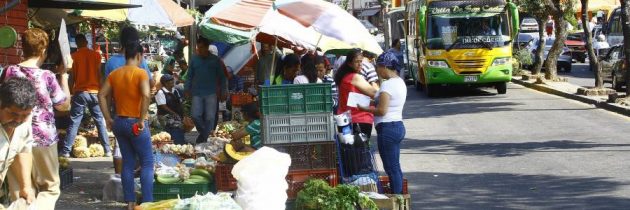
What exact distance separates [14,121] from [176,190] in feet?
13.5

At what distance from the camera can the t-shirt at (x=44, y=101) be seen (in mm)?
7642

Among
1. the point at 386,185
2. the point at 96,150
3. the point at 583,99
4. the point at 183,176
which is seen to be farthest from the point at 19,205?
the point at 583,99

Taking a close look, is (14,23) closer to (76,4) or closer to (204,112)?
(76,4)

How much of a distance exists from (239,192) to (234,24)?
398 centimetres

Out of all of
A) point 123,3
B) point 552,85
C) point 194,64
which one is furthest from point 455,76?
point 123,3

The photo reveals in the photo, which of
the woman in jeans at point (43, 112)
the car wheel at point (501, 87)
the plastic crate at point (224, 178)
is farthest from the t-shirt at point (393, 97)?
the car wheel at point (501, 87)

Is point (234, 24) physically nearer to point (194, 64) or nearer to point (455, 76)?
point (194, 64)

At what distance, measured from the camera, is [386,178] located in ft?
34.7

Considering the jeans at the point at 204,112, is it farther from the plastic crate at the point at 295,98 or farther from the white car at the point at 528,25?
the white car at the point at 528,25

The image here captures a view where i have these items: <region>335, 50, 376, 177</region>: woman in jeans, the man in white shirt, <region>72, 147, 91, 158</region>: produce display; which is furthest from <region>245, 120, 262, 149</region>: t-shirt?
<region>72, 147, 91, 158</region>: produce display

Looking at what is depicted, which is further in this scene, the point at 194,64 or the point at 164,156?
the point at 194,64

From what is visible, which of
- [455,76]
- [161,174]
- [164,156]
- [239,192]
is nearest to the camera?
[239,192]

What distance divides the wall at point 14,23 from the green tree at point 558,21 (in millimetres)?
19566

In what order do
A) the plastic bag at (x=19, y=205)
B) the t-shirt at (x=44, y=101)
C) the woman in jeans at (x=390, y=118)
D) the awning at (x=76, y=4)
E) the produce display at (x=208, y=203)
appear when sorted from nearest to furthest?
1. the plastic bag at (x=19, y=205)
2. the t-shirt at (x=44, y=101)
3. the produce display at (x=208, y=203)
4. the woman in jeans at (x=390, y=118)
5. the awning at (x=76, y=4)
